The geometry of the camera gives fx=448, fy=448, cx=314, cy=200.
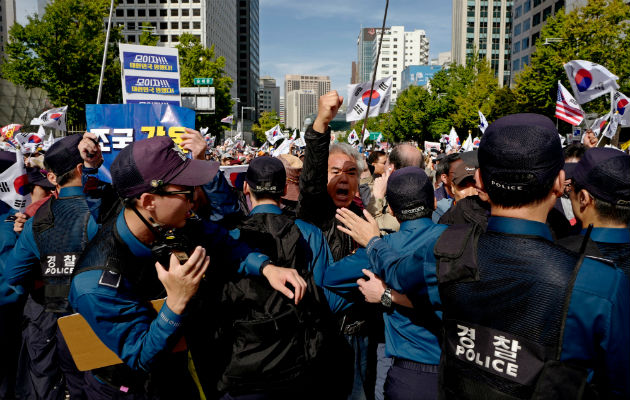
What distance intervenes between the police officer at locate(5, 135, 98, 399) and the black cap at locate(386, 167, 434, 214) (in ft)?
6.88

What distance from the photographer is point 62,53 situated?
31516 millimetres

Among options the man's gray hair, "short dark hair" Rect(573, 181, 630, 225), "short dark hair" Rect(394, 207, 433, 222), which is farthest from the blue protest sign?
"short dark hair" Rect(573, 181, 630, 225)

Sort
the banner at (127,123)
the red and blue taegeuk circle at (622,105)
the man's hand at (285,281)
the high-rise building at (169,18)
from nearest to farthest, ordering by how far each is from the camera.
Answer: the man's hand at (285,281)
the banner at (127,123)
the red and blue taegeuk circle at (622,105)
the high-rise building at (169,18)

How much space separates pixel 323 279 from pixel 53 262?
1.91 meters

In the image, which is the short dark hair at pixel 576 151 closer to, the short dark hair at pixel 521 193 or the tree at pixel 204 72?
the short dark hair at pixel 521 193

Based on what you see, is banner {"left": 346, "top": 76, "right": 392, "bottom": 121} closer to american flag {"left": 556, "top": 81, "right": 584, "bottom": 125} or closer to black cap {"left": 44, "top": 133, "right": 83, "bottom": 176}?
american flag {"left": 556, "top": 81, "right": 584, "bottom": 125}

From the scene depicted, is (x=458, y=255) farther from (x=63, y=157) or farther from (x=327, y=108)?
(x=63, y=157)

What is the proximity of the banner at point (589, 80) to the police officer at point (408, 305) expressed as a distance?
8487mm

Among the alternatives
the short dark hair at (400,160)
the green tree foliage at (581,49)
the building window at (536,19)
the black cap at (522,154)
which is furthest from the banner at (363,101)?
the building window at (536,19)

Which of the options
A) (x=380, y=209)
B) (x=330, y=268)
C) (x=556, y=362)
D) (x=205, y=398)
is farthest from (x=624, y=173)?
(x=205, y=398)

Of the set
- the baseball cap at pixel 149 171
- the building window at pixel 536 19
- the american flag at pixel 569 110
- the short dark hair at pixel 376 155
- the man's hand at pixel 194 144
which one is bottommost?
the short dark hair at pixel 376 155

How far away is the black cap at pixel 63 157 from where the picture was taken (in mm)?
3516

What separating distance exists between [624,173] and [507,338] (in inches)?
57.2

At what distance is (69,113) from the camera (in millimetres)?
32344
